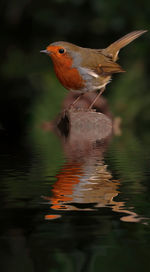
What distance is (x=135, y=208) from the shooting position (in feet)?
6.02

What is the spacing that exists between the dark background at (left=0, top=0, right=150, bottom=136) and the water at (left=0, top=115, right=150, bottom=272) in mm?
4408

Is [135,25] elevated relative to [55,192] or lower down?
elevated

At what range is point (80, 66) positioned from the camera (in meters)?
4.48

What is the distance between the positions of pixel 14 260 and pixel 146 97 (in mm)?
6770

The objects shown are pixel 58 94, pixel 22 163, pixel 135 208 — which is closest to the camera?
pixel 135 208

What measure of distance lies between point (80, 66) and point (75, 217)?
2883 millimetres

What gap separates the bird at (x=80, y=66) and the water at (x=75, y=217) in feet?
4.73

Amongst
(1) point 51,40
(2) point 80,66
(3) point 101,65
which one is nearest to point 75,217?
(2) point 80,66

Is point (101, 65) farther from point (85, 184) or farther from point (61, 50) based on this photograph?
point (85, 184)

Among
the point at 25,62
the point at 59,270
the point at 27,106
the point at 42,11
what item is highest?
the point at 42,11

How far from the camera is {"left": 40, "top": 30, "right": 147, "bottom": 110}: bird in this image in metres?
4.33

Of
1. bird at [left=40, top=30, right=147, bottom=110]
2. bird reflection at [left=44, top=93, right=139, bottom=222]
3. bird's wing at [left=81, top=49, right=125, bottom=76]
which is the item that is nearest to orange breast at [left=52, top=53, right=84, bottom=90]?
bird at [left=40, top=30, right=147, bottom=110]

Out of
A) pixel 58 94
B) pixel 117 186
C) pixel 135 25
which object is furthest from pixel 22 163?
pixel 135 25

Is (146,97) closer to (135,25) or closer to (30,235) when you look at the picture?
(135,25)
